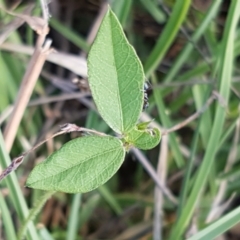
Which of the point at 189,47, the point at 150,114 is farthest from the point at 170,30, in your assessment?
the point at 150,114

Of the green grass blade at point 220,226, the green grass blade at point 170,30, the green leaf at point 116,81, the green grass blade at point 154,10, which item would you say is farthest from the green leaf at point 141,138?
the green grass blade at point 154,10

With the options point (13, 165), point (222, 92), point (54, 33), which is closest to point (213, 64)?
point (222, 92)

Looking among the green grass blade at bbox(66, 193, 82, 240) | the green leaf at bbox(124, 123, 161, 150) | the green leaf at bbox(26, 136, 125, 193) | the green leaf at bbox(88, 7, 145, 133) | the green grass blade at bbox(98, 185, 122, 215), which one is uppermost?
the green leaf at bbox(88, 7, 145, 133)

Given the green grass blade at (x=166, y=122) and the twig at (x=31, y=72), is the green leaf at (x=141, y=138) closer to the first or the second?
A: the twig at (x=31, y=72)

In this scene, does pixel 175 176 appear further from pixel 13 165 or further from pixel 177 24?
pixel 13 165

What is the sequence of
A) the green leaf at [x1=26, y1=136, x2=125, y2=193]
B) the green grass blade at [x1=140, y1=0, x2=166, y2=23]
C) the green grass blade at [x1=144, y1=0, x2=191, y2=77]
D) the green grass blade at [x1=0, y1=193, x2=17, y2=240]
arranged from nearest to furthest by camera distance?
the green leaf at [x1=26, y1=136, x2=125, y2=193], the green grass blade at [x1=0, y1=193, x2=17, y2=240], the green grass blade at [x1=144, y1=0, x2=191, y2=77], the green grass blade at [x1=140, y1=0, x2=166, y2=23]

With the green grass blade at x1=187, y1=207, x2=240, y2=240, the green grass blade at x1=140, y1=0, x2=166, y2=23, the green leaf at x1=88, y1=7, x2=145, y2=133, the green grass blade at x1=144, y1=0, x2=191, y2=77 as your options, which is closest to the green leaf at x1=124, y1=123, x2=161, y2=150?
the green leaf at x1=88, y1=7, x2=145, y2=133

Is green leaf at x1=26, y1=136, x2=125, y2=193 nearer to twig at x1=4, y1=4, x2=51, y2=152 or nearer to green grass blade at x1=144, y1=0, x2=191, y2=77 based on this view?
twig at x1=4, y1=4, x2=51, y2=152
